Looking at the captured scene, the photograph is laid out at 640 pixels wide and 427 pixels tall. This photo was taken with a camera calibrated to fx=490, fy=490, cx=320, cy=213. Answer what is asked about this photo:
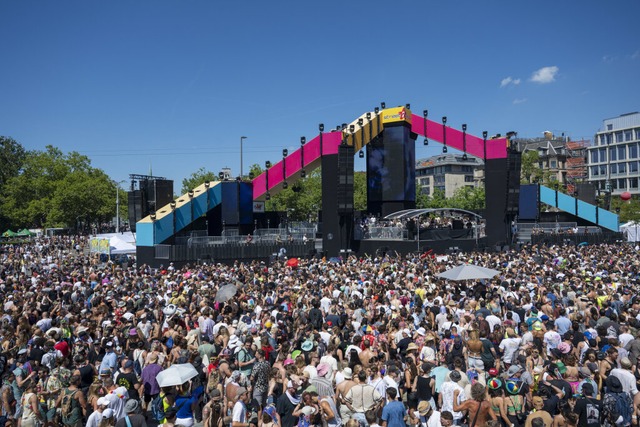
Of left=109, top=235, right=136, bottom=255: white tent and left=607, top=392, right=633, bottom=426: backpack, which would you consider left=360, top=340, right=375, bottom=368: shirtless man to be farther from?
left=109, top=235, right=136, bottom=255: white tent

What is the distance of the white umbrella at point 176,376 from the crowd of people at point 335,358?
11cm

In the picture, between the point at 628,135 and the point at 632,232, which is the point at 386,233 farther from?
the point at 628,135

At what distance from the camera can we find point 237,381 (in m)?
7.75

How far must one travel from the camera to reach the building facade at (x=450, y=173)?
331 ft

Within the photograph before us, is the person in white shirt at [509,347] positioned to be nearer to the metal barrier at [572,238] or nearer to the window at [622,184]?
the metal barrier at [572,238]

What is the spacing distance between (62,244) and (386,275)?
39440 millimetres

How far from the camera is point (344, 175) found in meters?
31.2

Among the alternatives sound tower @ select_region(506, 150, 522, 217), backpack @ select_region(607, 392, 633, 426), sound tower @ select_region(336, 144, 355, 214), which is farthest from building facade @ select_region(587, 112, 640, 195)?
backpack @ select_region(607, 392, 633, 426)

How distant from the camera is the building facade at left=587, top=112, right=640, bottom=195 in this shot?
81312 millimetres

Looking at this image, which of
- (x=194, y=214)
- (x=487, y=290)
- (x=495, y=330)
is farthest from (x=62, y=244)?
(x=495, y=330)

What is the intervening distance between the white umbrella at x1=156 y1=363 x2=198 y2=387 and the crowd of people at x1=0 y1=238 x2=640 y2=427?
0.35ft

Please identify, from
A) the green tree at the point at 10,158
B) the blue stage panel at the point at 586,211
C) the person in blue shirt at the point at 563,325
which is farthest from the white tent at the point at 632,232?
the green tree at the point at 10,158

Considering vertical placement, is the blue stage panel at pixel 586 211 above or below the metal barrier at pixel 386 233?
above

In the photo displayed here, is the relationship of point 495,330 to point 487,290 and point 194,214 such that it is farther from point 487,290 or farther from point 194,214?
point 194,214
